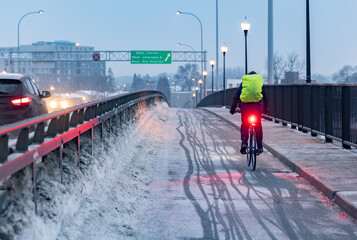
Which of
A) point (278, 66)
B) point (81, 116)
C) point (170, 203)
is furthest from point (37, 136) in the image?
point (278, 66)

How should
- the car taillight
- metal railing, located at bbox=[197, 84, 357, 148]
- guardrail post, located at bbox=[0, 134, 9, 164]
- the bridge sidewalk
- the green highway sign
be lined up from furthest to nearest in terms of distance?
the green highway sign → metal railing, located at bbox=[197, 84, 357, 148] → the car taillight → the bridge sidewalk → guardrail post, located at bbox=[0, 134, 9, 164]

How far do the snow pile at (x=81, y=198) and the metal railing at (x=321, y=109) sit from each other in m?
5.02

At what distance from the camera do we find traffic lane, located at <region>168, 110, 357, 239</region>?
621 cm

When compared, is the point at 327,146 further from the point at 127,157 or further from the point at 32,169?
the point at 32,169

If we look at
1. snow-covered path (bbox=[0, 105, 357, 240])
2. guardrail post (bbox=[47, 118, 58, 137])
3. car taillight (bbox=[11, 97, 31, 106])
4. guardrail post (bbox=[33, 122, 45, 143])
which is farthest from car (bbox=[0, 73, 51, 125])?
guardrail post (bbox=[33, 122, 45, 143])

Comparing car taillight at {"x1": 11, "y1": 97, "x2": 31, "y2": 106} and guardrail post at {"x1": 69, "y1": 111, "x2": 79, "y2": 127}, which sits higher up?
car taillight at {"x1": 11, "y1": 97, "x2": 31, "y2": 106}

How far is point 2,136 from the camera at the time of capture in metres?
4.30

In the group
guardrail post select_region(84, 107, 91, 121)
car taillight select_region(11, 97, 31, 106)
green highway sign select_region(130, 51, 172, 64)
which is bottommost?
guardrail post select_region(84, 107, 91, 121)

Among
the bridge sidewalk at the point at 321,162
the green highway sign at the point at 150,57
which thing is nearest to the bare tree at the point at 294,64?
the green highway sign at the point at 150,57

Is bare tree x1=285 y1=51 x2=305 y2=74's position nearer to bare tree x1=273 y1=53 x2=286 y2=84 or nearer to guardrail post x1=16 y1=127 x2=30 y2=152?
bare tree x1=273 y1=53 x2=286 y2=84

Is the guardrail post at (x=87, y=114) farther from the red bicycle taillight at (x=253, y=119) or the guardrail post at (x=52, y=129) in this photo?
the red bicycle taillight at (x=253, y=119)

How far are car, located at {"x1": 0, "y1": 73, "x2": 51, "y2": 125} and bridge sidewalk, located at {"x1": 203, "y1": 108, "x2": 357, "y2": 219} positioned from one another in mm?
5398

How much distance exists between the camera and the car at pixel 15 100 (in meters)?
10.8

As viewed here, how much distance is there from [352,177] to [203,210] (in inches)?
118
